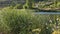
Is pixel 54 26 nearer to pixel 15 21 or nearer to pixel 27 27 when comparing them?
pixel 27 27

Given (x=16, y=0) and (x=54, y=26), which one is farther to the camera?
(x=16, y=0)

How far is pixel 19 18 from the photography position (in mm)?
4219

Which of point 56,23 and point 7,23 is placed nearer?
point 7,23

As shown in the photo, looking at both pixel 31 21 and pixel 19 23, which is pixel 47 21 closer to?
pixel 31 21

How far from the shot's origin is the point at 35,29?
4090mm

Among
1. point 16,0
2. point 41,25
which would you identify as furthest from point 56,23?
point 16,0

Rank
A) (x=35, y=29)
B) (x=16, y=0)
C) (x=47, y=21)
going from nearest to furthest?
(x=35, y=29), (x=47, y=21), (x=16, y=0)

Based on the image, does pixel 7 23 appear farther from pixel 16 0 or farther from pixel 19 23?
pixel 16 0

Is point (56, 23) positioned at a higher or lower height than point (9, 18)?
lower

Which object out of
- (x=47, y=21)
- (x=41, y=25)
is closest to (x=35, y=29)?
(x=41, y=25)

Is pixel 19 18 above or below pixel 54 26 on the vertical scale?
above

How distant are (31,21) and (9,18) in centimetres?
50

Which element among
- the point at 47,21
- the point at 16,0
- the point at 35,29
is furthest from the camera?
the point at 16,0

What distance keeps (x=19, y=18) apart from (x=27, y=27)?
272mm
